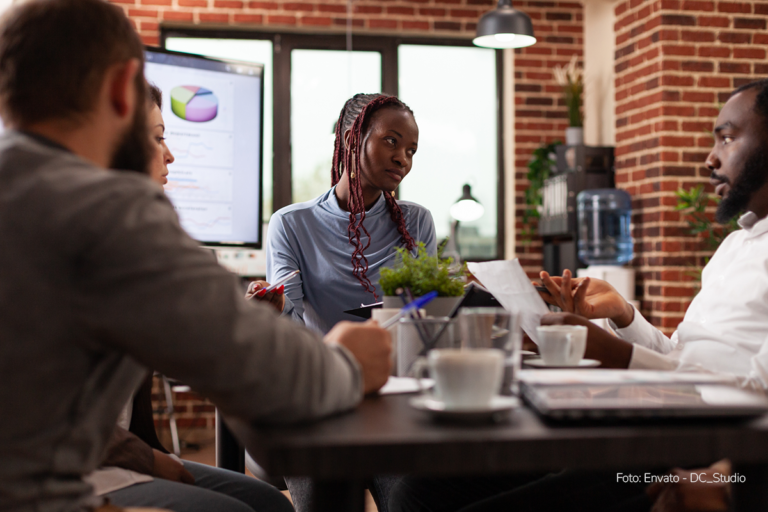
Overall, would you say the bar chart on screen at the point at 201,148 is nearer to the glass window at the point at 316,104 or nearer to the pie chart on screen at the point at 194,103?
the pie chart on screen at the point at 194,103

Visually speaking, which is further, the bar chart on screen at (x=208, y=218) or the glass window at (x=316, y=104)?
the glass window at (x=316, y=104)

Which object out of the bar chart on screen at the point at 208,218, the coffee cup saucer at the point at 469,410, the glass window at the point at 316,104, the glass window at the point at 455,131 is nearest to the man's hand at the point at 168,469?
the coffee cup saucer at the point at 469,410

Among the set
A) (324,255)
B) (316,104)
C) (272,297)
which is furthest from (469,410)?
(316,104)

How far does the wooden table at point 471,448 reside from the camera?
0.63 meters

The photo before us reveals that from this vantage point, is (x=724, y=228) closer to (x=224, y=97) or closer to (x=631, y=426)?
(x=224, y=97)

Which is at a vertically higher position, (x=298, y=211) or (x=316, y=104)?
(x=316, y=104)

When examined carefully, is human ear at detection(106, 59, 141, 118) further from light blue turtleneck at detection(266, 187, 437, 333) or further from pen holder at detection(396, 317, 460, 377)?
light blue turtleneck at detection(266, 187, 437, 333)

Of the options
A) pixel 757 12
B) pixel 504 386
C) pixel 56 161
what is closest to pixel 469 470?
pixel 504 386

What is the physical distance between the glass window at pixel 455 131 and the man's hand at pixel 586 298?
3.09 meters

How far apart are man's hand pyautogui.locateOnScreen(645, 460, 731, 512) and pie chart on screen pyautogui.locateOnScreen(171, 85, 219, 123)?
2.71 metres

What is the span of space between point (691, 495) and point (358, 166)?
125 centimetres

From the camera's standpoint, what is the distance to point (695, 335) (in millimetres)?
1500

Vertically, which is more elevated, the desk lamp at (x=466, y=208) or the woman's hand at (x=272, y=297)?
the desk lamp at (x=466, y=208)

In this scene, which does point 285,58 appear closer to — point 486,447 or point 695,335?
point 695,335
